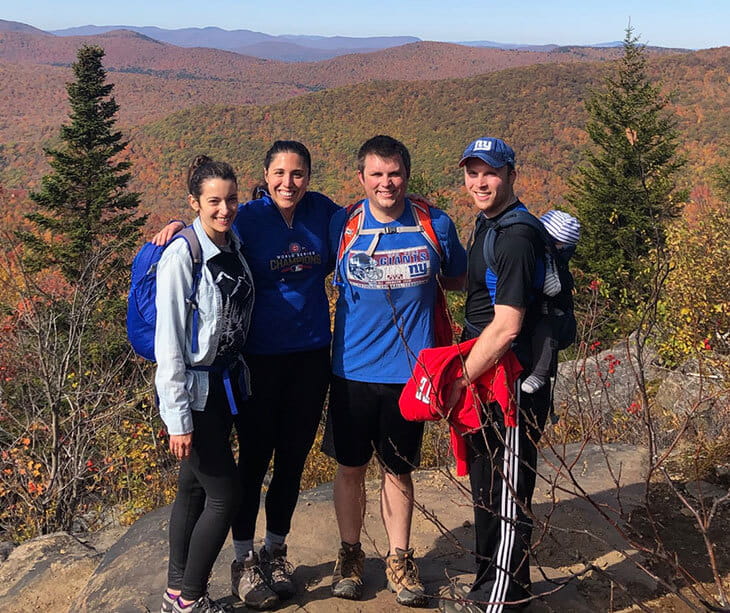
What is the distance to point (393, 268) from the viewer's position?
280cm

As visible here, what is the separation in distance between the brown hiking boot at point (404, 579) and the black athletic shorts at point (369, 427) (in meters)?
0.41

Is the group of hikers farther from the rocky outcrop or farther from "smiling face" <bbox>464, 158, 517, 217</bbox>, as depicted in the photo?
the rocky outcrop

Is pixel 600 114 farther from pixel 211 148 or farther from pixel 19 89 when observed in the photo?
pixel 19 89

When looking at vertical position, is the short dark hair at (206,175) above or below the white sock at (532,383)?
above

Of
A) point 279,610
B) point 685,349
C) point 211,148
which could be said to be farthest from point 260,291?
point 211,148

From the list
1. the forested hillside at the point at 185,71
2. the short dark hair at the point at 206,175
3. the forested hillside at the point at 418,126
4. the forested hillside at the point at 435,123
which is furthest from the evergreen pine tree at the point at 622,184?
the forested hillside at the point at 185,71

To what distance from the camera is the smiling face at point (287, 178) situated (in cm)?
285

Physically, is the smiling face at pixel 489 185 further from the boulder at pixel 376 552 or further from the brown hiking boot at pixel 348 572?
the brown hiking boot at pixel 348 572

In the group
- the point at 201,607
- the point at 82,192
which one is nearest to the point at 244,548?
the point at 201,607

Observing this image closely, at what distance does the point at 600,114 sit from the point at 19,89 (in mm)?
127049

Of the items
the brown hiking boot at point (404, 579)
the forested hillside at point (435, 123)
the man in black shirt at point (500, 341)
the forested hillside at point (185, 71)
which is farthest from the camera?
the forested hillside at point (185, 71)

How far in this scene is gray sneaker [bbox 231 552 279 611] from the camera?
2998mm

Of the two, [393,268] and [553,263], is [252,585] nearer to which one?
[393,268]

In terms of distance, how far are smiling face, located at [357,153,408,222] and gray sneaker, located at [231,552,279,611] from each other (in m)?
1.66
